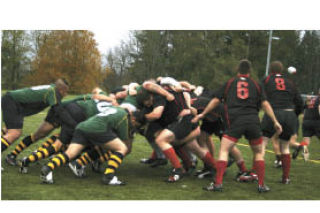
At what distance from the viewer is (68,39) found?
780 cm

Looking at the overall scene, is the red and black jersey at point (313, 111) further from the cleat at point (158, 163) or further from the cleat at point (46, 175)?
the cleat at point (46, 175)

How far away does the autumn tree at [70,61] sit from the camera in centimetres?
768

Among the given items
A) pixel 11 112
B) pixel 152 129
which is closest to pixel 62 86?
pixel 11 112

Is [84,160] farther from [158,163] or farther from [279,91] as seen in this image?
[279,91]

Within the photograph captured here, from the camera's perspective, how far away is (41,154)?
6051 millimetres

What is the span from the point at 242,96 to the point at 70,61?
189 inches

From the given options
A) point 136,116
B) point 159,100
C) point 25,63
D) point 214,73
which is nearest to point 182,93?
point 159,100

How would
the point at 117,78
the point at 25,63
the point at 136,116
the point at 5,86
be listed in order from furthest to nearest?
the point at 117,78, the point at 25,63, the point at 5,86, the point at 136,116

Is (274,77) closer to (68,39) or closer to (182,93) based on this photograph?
(182,93)

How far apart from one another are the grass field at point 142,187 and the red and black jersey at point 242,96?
123 cm

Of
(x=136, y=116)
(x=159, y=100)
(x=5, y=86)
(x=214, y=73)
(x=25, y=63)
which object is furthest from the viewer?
(x=214, y=73)

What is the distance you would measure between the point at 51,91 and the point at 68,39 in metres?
2.00

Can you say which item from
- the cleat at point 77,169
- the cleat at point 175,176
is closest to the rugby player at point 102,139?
the cleat at point 77,169

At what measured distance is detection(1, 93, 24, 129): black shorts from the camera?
6.27m
